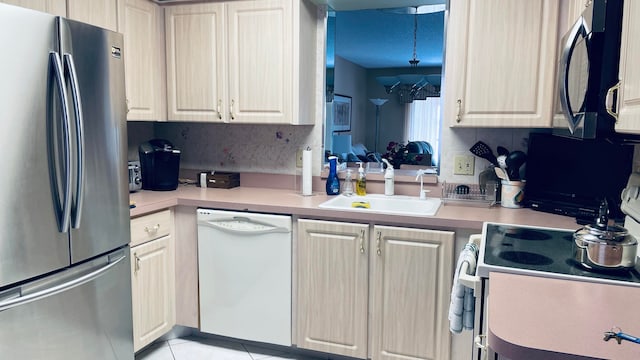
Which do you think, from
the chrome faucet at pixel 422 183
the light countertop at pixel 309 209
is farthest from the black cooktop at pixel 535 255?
the chrome faucet at pixel 422 183

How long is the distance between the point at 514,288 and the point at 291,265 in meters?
1.39

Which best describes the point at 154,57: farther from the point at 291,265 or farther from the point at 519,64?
the point at 519,64

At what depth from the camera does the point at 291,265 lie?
95.1 inches

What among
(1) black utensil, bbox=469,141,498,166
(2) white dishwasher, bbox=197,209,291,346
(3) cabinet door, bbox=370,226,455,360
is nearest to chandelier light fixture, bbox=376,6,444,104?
(1) black utensil, bbox=469,141,498,166

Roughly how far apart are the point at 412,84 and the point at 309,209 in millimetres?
1058

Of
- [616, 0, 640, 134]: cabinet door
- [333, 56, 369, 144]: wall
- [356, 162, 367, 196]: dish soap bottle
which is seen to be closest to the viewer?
[616, 0, 640, 134]: cabinet door

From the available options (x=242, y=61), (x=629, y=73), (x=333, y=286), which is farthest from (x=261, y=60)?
(x=629, y=73)

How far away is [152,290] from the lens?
8.05ft

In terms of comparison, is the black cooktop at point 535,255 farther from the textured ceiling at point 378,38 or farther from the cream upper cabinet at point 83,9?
the cream upper cabinet at point 83,9

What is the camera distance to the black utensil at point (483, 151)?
2.54 meters

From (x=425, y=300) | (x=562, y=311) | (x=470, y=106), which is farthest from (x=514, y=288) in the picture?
(x=470, y=106)

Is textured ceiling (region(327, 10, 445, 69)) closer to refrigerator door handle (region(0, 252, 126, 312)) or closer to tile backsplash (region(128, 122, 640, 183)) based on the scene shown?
tile backsplash (region(128, 122, 640, 183))

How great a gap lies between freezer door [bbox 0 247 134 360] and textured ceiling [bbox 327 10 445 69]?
1.74 meters

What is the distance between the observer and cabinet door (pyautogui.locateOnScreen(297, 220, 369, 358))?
90.0 inches
